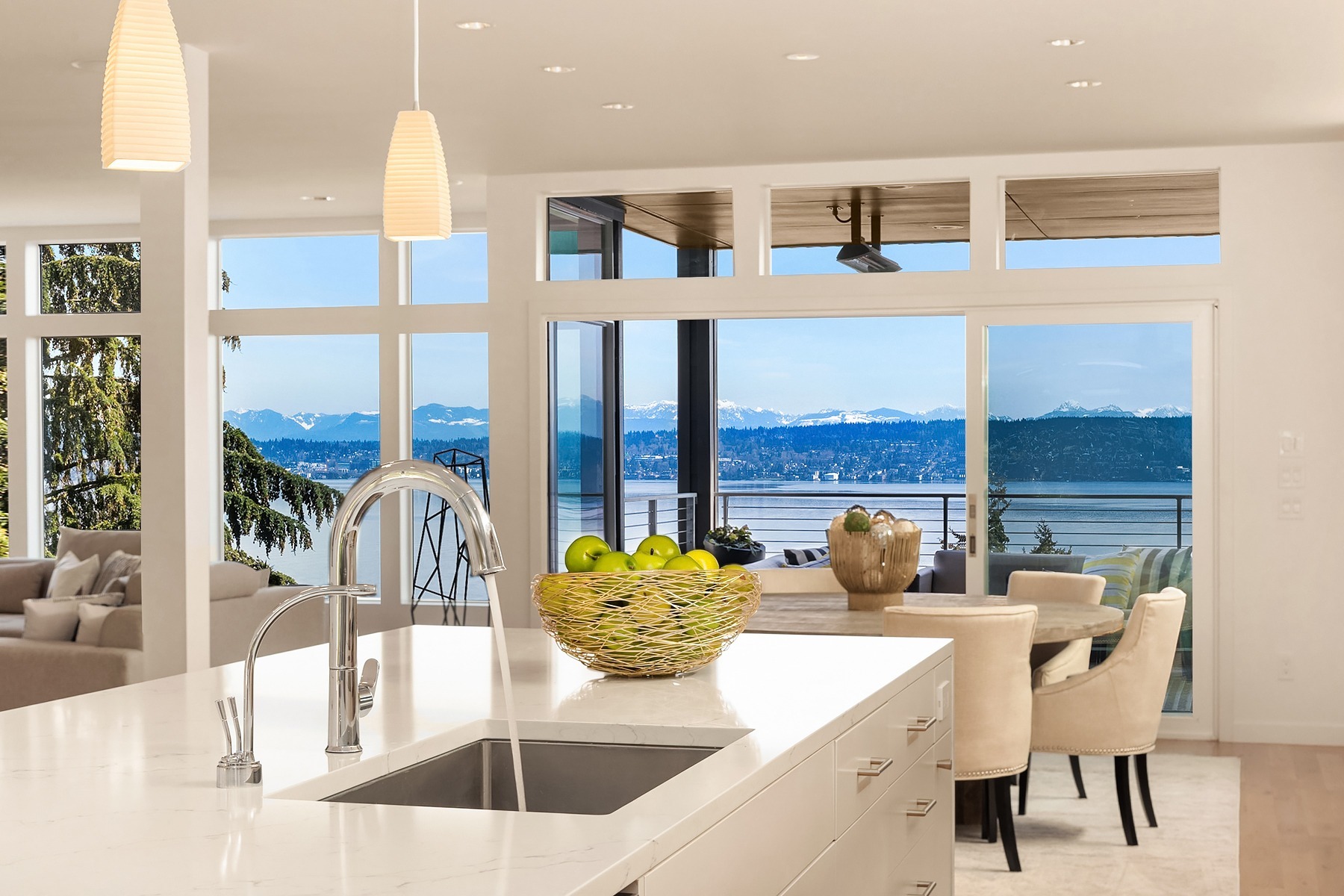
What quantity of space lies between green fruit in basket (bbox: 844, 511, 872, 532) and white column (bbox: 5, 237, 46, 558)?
6847 millimetres

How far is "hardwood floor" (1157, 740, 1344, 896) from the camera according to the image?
417 cm

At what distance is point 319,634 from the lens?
7.70 metres

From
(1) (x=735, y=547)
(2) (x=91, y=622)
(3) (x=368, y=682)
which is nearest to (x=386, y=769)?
(3) (x=368, y=682)

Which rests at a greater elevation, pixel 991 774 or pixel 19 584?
pixel 19 584

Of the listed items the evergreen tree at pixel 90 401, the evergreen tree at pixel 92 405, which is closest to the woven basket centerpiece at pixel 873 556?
the evergreen tree at pixel 92 405

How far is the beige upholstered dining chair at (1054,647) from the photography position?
4.98m

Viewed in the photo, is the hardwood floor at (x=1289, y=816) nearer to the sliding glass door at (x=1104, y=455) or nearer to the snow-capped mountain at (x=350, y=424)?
the sliding glass door at (x=1104, y=455)

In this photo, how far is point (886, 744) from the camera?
2.16 meters

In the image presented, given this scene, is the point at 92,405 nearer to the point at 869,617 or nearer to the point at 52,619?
the point at 52,619

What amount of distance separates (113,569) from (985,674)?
207 inches

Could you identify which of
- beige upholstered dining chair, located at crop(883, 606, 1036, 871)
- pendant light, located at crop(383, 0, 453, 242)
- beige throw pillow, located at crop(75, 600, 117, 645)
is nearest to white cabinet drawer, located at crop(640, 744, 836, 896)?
pendant light, located at crop(383, 0, 453, 242)

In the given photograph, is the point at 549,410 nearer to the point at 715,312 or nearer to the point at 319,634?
the point at 715,312

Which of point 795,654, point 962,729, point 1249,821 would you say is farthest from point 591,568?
point 1249,821

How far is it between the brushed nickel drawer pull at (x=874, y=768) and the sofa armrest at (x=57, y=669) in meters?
4.15
